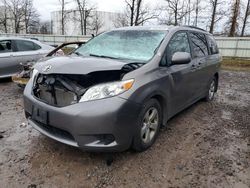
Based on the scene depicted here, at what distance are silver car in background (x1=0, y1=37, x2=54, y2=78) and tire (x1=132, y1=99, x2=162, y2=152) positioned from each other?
5.48m

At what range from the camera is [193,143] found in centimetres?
359

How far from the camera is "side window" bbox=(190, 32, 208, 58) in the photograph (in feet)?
14.8

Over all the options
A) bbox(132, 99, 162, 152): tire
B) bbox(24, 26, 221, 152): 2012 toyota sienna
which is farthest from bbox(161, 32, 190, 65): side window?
bbox(132, 99, 162, 152): tire

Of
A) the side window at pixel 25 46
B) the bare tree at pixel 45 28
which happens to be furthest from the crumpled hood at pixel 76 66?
the bare tree at pixel 45 28

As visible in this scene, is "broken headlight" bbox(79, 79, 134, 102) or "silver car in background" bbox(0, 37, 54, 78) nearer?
"broken headlight" bbox(79, 79, 134, 102)

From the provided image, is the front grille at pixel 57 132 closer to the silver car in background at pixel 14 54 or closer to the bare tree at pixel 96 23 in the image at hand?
the silver car in background at pixel 14 54

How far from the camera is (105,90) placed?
2.68 m

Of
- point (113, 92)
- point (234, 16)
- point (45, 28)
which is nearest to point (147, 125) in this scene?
point (113, 92)

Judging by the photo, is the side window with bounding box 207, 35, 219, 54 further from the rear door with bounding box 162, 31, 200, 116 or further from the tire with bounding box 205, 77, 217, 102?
the rear door with bounding box 162, 31, 200, 116

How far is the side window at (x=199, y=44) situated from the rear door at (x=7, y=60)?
17.8 ft

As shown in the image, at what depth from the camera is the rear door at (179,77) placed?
3.57 metres

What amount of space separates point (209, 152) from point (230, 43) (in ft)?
52.6

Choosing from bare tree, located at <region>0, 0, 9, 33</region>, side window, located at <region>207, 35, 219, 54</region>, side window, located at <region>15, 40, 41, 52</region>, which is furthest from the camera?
bare tree, located at <region>0, 0, 9, 33</region>

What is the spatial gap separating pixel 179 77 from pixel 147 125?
1.07 meters
